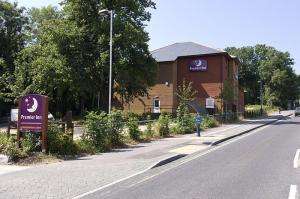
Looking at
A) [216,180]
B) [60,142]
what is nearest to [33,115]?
[60,142]

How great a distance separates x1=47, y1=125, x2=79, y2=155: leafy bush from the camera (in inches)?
679

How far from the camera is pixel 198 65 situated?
64.9 metres

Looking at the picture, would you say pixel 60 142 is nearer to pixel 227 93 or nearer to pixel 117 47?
pixel 117 47

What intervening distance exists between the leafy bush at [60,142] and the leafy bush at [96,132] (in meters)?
1.45

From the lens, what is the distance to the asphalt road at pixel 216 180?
33.0ft

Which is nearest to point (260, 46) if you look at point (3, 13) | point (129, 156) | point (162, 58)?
point (162, 58)

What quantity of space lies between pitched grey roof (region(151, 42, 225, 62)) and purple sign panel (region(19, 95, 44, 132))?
154 ft

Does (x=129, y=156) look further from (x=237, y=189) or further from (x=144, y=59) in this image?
(x=144, y=59)

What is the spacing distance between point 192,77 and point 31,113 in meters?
49.2

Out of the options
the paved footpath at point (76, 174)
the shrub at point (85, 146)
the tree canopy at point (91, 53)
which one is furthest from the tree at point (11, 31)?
the paved footpath at point (76, 174)

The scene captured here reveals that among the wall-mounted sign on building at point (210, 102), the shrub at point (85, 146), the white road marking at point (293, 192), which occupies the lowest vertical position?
the white road marking at point (293, 192)

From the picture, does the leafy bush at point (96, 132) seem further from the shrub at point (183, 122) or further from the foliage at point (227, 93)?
the foliage at point (227, 93)

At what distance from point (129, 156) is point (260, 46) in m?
131

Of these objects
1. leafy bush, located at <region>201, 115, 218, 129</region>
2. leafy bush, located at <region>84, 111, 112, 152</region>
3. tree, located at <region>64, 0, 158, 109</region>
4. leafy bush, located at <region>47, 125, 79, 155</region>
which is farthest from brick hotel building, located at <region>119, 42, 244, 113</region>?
leafy bush, located at <region>47, 125, 79, 155</region>
